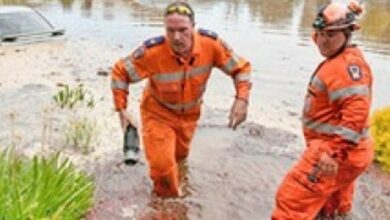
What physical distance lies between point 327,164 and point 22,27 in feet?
33.7

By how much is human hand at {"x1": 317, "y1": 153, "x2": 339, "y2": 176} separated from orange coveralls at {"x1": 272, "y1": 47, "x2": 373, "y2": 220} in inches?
2.0

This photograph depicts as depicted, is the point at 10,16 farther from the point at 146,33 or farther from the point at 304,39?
the point at 304,39

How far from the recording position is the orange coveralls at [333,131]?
15.2ft

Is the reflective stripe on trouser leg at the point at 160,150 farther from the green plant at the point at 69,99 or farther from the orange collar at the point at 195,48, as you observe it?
the green plant at the point at 69,99

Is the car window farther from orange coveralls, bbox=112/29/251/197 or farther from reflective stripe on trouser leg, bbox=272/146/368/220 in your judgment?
reflective stripe on trouser leg, bbox=272/146/368/220

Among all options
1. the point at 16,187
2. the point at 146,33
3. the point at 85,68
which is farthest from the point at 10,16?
the point at 16,187

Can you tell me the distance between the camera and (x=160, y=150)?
6.00 meters

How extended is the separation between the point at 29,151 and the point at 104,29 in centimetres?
1156

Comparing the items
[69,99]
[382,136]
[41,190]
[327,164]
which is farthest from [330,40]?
[69,99]

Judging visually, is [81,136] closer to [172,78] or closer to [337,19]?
[172,78]

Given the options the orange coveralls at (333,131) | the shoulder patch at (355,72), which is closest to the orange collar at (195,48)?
the orange coveralls at (333,131)

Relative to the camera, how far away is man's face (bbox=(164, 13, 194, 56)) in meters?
5.58

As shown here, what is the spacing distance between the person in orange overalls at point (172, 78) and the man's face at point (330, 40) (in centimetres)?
112

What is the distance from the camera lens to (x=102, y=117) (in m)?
8.95
